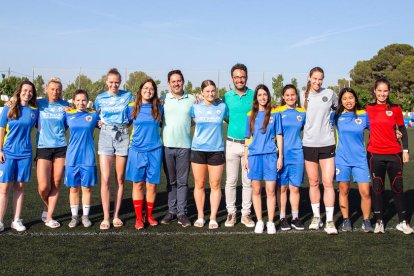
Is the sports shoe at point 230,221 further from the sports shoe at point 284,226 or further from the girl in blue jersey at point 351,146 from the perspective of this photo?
the girl in blue jersey at point 351,146

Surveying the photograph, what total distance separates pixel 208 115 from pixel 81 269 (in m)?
2.36

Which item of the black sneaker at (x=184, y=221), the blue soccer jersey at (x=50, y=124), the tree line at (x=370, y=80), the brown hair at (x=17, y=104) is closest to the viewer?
the brown hair at (x=17, y=104)

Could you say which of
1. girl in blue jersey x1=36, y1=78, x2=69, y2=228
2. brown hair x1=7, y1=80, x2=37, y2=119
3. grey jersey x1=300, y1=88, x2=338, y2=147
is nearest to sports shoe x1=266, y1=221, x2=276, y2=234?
grey jersey x1=300, y1=88, x2=338, y2=147

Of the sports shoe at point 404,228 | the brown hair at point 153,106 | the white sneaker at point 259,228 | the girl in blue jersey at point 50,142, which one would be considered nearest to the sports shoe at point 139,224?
the girl in blue jersey at point 50,142

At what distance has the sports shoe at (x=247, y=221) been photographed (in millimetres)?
5633

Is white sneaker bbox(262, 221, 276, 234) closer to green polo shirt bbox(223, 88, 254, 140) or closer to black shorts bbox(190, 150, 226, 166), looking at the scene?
black shorts bbox(190, 150, 226, 166)

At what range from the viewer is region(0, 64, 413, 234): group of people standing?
17.2 feet

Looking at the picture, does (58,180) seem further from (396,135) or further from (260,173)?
(396,135)

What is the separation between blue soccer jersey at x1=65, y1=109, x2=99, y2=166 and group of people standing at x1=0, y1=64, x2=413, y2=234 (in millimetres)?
12

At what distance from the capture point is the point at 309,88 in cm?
546

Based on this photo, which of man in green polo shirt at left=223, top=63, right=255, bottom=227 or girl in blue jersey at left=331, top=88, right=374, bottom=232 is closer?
girl in blue jersey at left=331, top=88, right=374, bottom=232

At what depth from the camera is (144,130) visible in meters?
5.40

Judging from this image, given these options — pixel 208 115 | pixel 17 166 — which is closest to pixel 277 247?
pixel 208 115

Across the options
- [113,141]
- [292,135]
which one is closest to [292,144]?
[292,135]
